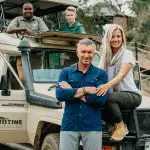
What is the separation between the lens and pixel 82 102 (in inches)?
196

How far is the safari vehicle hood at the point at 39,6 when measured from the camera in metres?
8.64

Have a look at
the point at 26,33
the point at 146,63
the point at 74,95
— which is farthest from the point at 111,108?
the point at 146,63

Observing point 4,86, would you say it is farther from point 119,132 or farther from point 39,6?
point 39,6

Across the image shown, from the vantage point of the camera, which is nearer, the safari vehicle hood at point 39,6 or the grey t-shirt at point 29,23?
the grey t-shirt at point 29,23

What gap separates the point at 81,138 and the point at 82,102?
0.39m

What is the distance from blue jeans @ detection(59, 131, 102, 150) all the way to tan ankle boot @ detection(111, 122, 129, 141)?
48 centimetres

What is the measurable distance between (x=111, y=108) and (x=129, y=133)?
46 cm

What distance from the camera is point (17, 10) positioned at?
9.08 m

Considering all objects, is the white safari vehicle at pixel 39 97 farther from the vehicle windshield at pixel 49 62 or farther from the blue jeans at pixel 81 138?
the blue jeans at pixel 81 138

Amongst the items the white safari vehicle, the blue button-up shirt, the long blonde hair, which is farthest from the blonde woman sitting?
the blue button-up shirt

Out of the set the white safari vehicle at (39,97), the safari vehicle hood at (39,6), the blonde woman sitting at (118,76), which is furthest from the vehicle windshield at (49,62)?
the blonde woman sitting at (118,76)

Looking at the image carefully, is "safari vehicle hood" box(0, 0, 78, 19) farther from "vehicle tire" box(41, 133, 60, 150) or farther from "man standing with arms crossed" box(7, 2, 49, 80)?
"vehicle tire" box(41, 133, 60, 150)

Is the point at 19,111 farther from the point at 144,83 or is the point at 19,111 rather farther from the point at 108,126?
the point at 144,83

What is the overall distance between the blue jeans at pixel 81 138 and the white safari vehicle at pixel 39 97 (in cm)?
57
